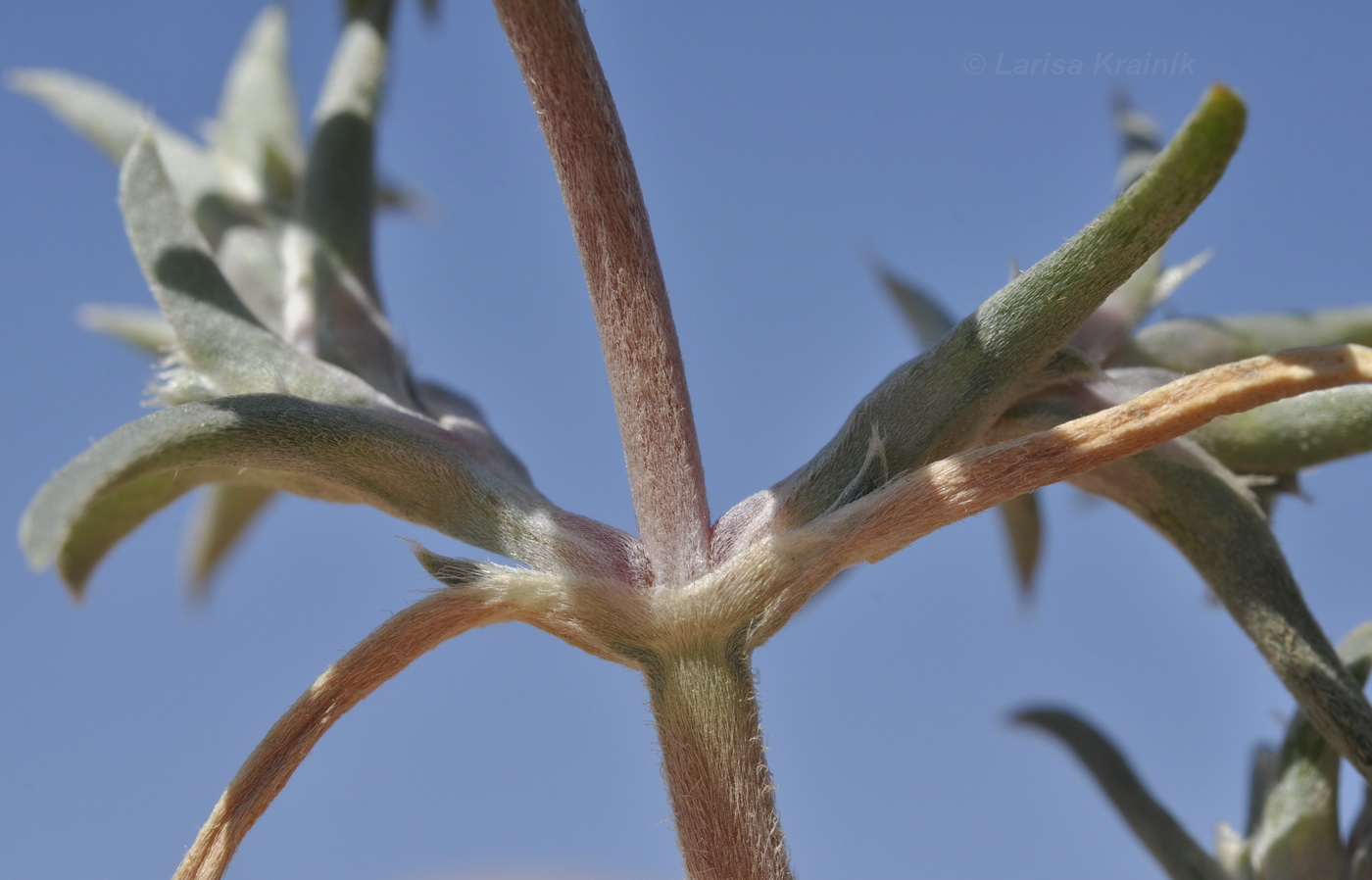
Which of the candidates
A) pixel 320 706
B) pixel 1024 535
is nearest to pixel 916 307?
pixel 1024 535

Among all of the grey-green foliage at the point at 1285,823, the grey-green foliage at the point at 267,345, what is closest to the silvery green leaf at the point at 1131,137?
the grey-green foliage at the point at 1285,823

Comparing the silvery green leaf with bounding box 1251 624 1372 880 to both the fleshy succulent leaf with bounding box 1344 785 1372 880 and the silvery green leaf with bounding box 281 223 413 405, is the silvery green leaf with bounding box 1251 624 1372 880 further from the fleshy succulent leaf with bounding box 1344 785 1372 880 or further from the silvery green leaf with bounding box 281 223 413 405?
the silvery green leaf with bounding box 281 223 413 405

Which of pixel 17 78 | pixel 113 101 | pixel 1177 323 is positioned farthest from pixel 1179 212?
pixel 17 78

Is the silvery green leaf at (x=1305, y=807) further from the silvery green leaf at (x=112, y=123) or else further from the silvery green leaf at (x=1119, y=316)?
the silvery green leaf at (x=112, y=123)

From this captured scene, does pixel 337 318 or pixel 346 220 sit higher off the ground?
pixel 346 220

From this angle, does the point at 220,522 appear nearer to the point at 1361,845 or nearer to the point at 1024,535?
the point at 1024,535

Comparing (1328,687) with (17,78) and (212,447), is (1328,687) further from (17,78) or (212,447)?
(17,78)
